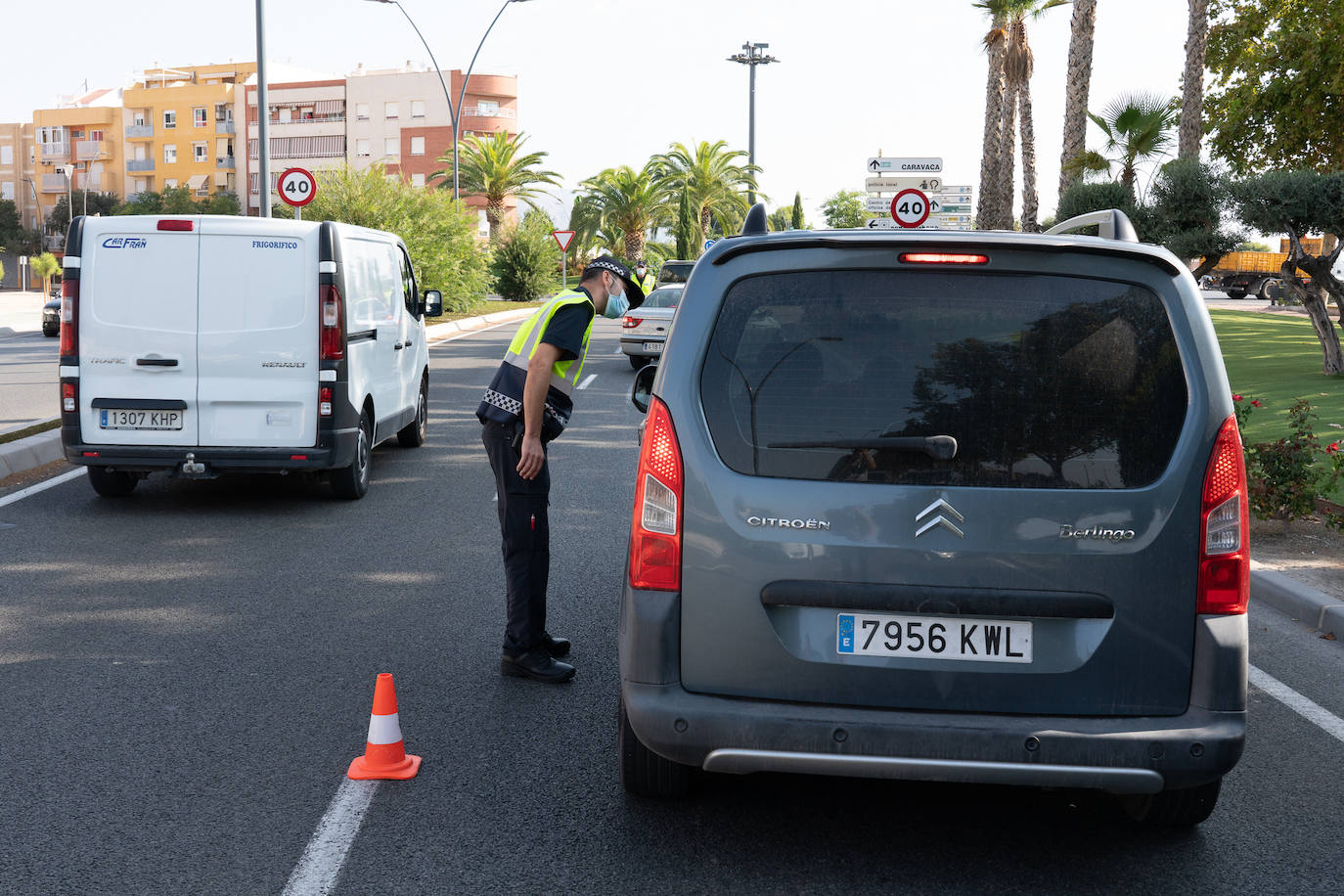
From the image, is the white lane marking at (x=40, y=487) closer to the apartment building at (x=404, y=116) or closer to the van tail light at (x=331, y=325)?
the van tail light at (x=331, y=325)

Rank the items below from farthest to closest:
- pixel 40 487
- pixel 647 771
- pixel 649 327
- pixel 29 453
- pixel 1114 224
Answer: pixel 649 327
pixel 29 453
pixel 40 487
pixel 1114 224
pixel 647 771

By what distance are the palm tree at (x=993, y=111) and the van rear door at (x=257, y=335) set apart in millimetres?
26866

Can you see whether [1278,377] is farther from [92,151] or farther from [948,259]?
[92,151]

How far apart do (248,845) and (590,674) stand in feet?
6.61

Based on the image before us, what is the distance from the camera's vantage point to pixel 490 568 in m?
7.74

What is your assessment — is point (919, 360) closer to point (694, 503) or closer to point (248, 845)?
point (694, 503)

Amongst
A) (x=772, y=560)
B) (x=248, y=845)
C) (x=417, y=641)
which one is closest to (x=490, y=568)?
(x=417, y=641)

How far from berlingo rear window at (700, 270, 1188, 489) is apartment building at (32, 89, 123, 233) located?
12771cm

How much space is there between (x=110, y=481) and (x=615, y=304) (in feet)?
18.1

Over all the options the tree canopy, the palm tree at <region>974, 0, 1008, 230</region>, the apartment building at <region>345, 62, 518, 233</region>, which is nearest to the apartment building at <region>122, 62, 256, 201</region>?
the apartment building at <region>345, 62, 518, 233</region>

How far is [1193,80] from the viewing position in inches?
1002

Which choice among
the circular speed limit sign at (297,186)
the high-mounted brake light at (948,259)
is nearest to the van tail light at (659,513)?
the high-mounted brake light at (948,259)

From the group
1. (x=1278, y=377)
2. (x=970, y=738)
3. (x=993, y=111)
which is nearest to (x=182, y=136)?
(x=993, y=111)

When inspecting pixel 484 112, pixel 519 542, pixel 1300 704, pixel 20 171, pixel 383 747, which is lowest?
pixel 1300 704
